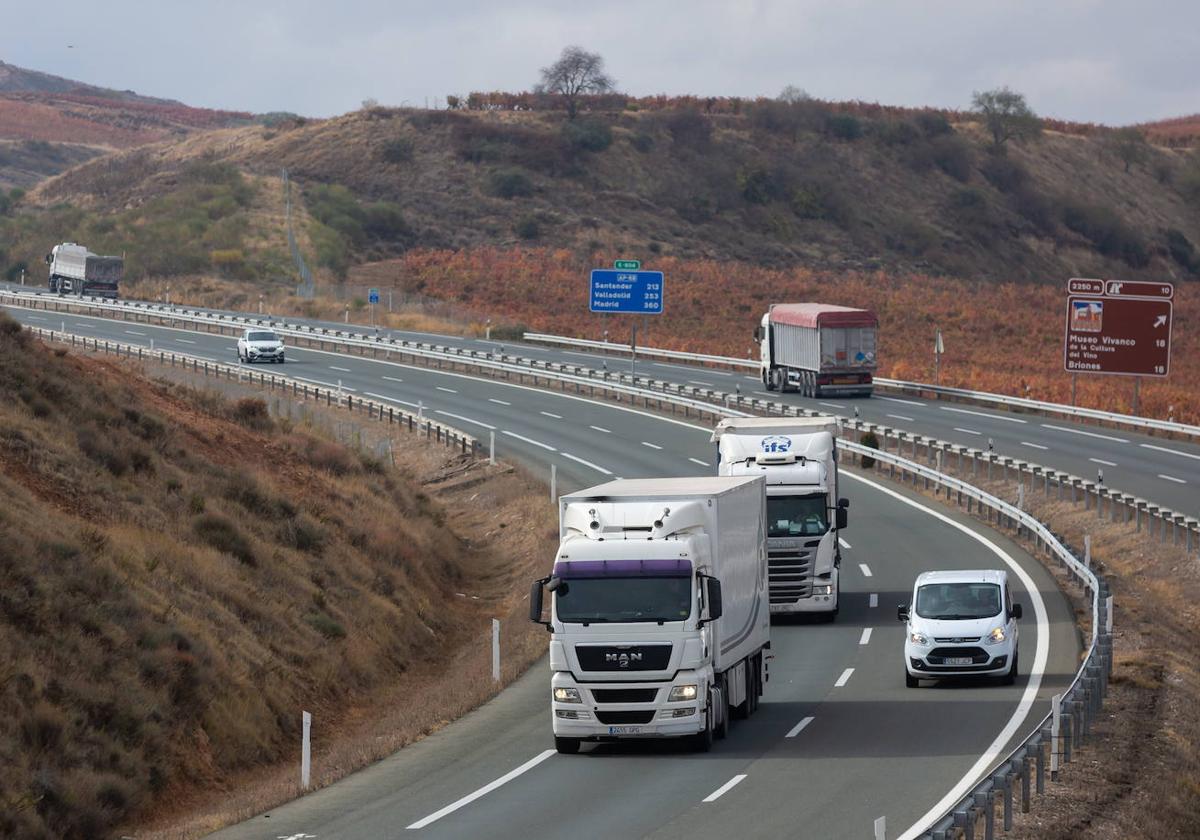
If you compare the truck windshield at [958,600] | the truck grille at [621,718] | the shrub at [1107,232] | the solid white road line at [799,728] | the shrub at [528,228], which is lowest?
the solid white road line at [799,728]

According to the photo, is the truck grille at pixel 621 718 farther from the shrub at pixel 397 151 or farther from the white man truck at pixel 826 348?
the shrub at pixel 397 151

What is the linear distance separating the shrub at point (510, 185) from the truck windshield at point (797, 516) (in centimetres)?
10910

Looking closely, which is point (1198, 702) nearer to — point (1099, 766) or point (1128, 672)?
point (1128, 672)

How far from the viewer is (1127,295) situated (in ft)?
189

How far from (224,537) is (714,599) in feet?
41.8

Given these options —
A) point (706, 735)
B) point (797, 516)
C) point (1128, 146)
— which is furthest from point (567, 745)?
point (1128, 146)

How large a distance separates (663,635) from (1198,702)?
355 inches

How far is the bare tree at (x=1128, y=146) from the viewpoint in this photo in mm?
173000

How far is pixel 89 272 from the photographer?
91.4 metres

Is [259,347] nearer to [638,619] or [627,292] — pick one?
[627,292]

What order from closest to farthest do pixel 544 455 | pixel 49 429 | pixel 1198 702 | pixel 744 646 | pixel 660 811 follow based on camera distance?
pixel 660 811
pixel 744 646
pixel 1198 702
pixel 49 429
pixel 544 455

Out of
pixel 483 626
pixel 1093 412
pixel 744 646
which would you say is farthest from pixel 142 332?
Result: pixel 744 646

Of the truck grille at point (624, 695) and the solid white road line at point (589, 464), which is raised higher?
the truck grille at point (624, 695)

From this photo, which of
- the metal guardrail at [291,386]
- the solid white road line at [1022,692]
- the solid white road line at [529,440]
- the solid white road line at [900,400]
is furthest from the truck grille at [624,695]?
the solid white road line at [900,400]
